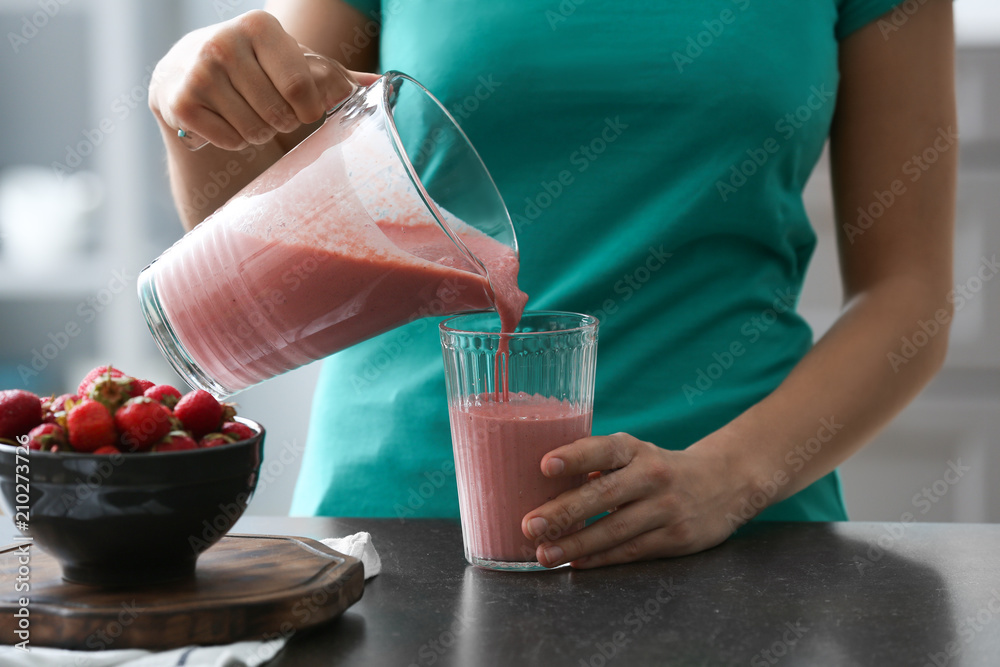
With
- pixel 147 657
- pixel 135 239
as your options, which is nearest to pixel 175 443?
pixel 147 657

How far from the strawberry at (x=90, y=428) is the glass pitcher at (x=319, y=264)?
159 mm

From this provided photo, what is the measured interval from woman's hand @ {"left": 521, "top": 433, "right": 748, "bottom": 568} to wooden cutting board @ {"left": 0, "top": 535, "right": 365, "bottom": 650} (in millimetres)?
179

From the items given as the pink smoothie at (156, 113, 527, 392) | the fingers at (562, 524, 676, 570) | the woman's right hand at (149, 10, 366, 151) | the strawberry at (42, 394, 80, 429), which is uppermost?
the woman's right hand at (149, 10, 366, 151)

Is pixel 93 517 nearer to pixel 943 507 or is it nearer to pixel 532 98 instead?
pixel 532 98

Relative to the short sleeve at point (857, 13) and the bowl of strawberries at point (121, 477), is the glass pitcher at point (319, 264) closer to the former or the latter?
the bowl of strawberries at point (121, 477)

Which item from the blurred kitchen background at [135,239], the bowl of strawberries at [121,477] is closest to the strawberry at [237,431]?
the bowl of strawberries at [121,477]

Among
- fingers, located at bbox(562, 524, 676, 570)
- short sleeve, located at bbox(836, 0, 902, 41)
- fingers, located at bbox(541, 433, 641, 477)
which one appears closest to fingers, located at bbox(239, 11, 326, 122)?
fingers, located at bbox(541, 433, 641, 477)

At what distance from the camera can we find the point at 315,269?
79 centimetres

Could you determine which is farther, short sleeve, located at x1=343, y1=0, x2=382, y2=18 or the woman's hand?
short sleeve, located at x1=343, y1=0, x2=382, y2=18

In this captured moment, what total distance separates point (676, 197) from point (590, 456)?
0.44 meters

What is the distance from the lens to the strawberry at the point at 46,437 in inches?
27.1

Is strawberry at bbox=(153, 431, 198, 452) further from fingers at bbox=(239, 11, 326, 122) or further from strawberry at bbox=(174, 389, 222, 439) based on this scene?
fingers at bbox=(239, 11, 326, 122)

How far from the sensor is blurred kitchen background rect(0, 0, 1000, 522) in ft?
6.70

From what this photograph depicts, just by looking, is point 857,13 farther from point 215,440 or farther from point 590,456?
point 215,440
